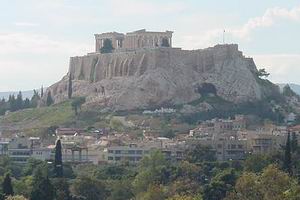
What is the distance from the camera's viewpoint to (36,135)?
104 meters

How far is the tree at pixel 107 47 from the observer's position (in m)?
129

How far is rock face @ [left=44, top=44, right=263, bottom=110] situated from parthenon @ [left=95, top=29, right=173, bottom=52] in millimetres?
4593

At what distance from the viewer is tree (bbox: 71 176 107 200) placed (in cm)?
6300

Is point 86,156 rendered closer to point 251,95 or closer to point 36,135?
point 36,135

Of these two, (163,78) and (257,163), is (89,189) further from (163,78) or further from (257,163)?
(163,78)

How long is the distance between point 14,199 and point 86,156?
134 ft

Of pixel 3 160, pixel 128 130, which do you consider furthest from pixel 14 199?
pixel 128 130

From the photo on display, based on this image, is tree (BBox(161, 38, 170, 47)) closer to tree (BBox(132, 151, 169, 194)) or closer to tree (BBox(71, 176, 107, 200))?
tree (BBox(132, 151, 169, 194))

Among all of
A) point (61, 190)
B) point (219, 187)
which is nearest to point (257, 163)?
point (219, 187)

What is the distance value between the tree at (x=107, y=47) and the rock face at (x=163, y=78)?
2.82 m

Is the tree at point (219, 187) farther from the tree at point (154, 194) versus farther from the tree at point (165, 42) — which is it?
the tree at point (165, 42)

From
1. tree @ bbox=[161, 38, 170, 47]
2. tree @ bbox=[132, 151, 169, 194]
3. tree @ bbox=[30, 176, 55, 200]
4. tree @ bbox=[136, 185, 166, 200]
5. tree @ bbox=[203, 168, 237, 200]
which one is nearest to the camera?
tree @ bbox=[30, 176, 55, 200]

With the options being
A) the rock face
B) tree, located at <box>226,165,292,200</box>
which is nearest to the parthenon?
the rock face

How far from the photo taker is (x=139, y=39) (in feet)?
423
